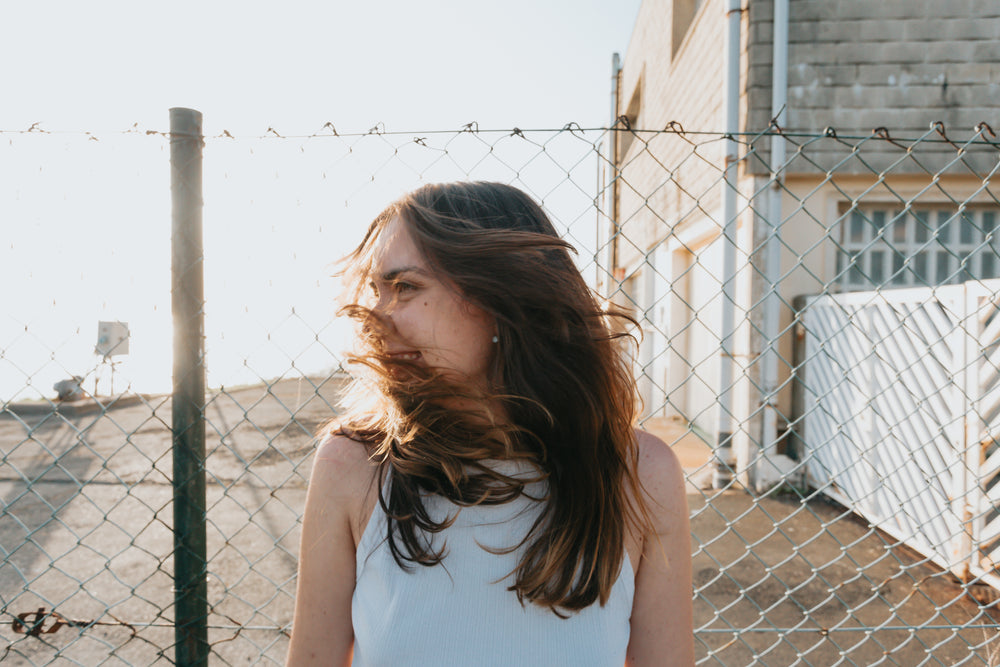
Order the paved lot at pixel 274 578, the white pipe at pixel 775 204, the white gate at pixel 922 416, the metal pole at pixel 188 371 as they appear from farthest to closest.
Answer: the white pipe at pixel 775 204 → the white gate at pixel 922 416 → the paved lot at pixel 274 578 → the metal pole at pixel 188 371

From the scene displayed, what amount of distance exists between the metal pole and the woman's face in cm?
60

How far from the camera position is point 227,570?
3.17 metres

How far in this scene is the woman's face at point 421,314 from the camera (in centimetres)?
117

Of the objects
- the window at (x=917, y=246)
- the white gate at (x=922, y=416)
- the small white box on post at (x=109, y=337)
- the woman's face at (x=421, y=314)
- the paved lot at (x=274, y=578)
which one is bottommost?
the paved lot at (x=274, y=578)

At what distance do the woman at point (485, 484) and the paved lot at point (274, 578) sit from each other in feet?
1.68

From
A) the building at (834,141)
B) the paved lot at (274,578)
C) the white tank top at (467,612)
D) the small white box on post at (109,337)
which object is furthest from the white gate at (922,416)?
the small white box on post at (109,337)

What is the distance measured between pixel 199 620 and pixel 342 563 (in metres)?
0.72

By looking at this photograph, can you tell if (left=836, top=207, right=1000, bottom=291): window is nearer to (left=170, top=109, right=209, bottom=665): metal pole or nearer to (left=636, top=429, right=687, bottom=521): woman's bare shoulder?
(left=636, top=429, right=687, bottom=521): woman's bare shoulder

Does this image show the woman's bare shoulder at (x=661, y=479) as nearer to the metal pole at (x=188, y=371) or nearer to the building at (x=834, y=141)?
the metal pole at (x=188, y=371)

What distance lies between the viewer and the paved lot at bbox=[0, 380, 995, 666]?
2131 mm

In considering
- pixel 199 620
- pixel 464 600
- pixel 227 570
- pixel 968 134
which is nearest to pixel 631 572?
pixel 464 600

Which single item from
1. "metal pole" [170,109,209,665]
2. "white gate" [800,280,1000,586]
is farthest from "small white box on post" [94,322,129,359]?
"white gate" [800,280,1000,586]

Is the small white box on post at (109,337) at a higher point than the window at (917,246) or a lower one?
lower

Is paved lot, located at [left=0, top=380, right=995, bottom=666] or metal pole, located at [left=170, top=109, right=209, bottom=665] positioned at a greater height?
metal pole, located at [left=170, top=109, right=209, bottom=665]
